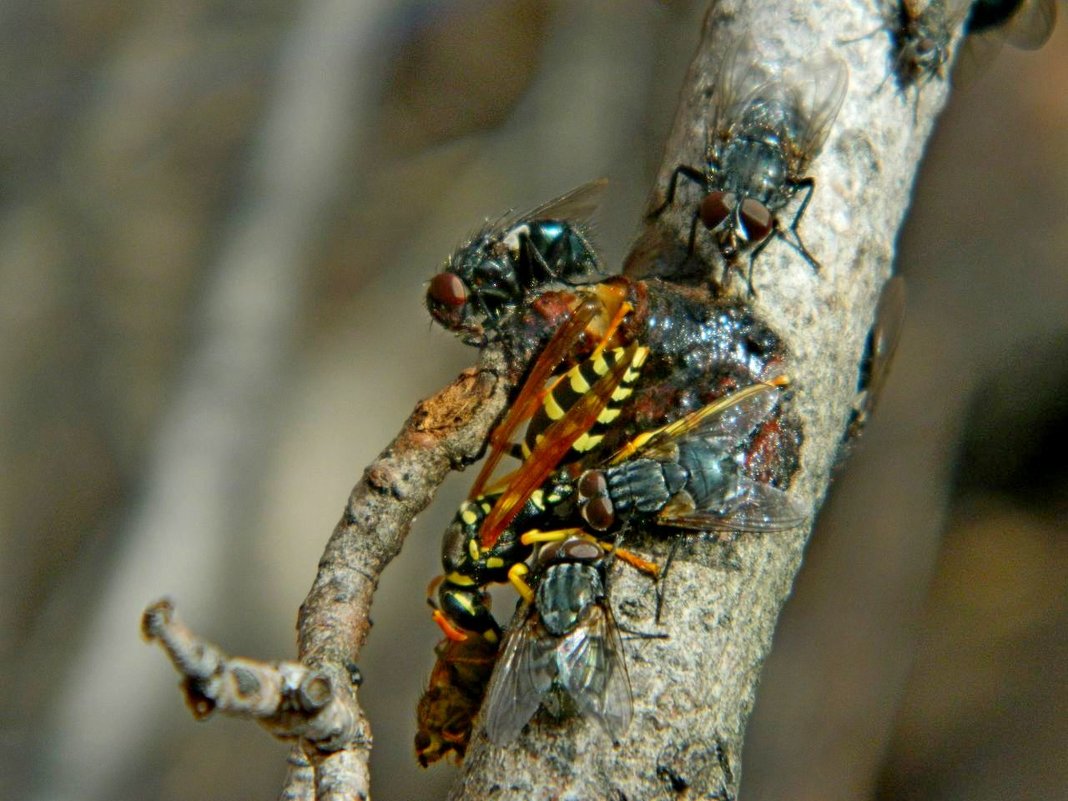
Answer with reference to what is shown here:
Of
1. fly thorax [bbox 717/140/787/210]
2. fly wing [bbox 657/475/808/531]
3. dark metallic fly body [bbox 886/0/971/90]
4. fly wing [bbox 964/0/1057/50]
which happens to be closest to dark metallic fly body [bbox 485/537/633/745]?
fly wing [bbox 657/475/808/531]

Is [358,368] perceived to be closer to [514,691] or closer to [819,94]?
[819,94]

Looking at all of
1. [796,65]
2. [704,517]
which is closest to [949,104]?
[796,65]

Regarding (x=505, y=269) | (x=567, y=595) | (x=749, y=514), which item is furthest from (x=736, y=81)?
(x=567, y=595)

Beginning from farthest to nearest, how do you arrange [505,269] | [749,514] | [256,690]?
[505,269] < [749,514] < [256,690]

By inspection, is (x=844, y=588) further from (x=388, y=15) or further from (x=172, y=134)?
(x=172, y=134)

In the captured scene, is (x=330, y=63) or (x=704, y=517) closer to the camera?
(x=704, y=517)

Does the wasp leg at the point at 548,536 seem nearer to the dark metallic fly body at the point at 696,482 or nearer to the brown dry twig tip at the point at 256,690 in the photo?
the dark metallic fly body at the point at 696,482

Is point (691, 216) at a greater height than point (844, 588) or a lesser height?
greater

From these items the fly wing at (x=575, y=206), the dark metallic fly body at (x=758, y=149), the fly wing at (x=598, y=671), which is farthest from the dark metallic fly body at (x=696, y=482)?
the fly wing at (x=575, y=206)
